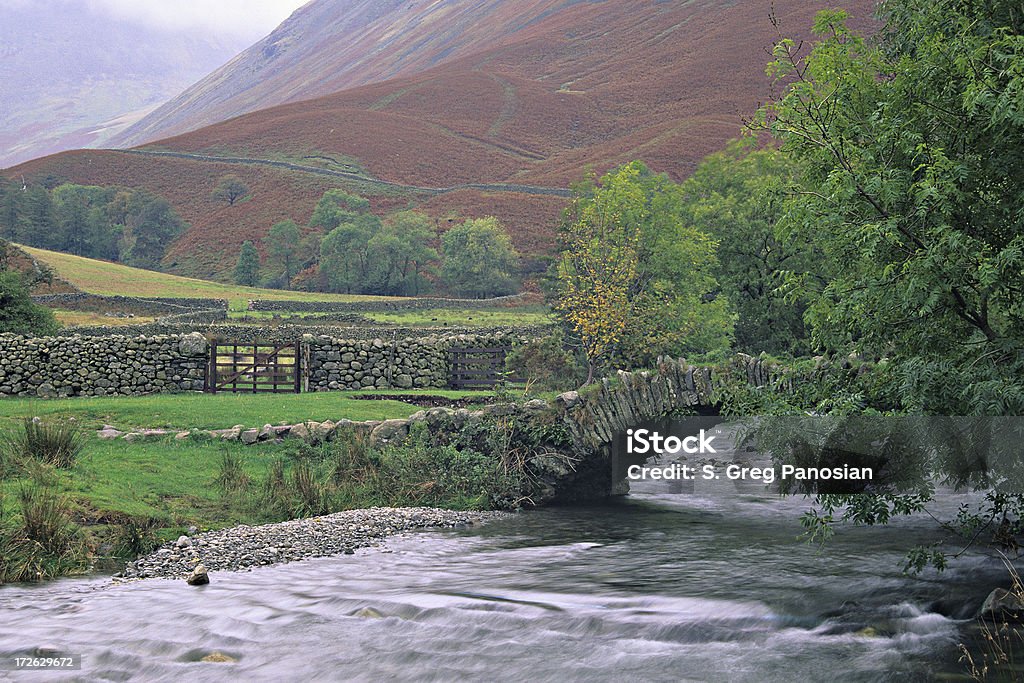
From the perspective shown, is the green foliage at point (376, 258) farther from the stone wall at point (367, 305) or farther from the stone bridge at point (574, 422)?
the stone bridge at point (574, 422)

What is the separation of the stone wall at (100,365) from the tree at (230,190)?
119 m

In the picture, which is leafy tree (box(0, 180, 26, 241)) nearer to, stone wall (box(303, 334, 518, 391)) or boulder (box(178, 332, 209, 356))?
boulder (box(178, 332, 209, 356))

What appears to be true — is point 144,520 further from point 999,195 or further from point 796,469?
point 999,195

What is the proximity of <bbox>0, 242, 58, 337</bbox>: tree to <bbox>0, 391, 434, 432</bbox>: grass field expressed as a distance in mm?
5664

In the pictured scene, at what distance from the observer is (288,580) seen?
12.4 m

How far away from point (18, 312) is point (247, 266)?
83007 millimetres

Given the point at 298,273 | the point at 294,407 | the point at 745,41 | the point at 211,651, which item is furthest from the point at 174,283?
the point at 745,41

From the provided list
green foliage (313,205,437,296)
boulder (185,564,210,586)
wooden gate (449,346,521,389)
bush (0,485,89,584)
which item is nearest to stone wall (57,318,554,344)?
wooden gate (449,346,521,389)

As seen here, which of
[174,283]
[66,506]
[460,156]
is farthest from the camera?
[460,156]

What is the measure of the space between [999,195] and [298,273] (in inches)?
4162

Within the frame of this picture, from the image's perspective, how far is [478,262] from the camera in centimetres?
10031

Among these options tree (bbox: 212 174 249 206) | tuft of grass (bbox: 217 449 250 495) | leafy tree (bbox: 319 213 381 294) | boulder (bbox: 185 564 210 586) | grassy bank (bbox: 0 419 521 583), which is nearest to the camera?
boulder (bbox: 185 564 210 586)

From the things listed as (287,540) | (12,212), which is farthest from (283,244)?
(287,540)

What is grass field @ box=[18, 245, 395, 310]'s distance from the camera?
71.9m
